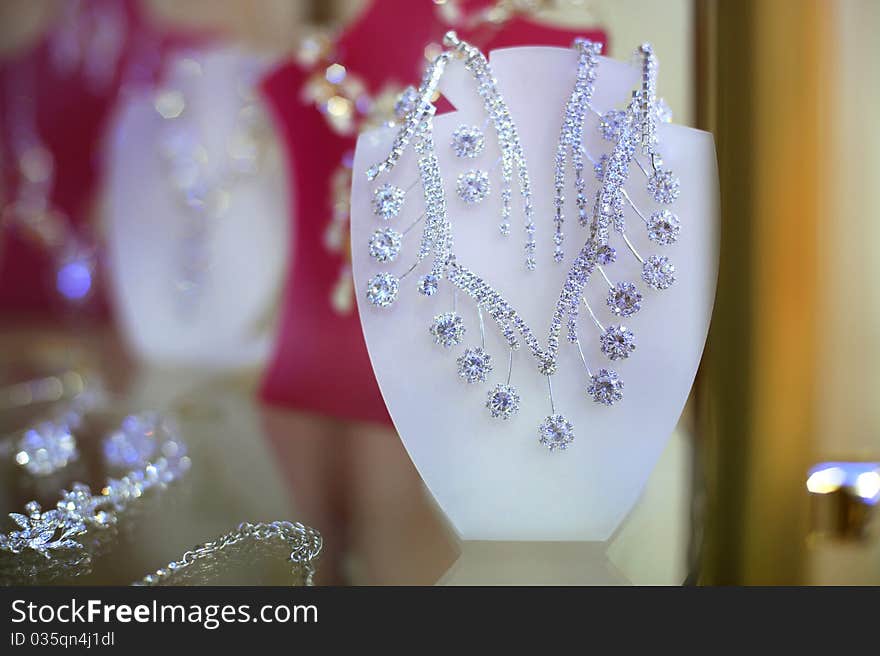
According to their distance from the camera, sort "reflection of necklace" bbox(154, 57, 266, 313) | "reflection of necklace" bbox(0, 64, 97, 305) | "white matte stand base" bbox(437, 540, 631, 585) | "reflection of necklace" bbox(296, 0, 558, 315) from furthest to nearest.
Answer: "reflection of necklace" bbox(0, 64, 97, 305), "reflection of necklace" bbox(154, 57, 266, 313), "reflection of necklace" bbox(296, 0, 558, 315), "white matte stand base" bbox(437, 540, 631, 585)

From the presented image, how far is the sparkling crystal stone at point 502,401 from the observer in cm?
46

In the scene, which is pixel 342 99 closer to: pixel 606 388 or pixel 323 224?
pixel 323 224

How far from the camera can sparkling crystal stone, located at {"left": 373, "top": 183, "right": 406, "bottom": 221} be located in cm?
46

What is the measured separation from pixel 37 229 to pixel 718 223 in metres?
1.11

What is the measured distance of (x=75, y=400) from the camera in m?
0.85

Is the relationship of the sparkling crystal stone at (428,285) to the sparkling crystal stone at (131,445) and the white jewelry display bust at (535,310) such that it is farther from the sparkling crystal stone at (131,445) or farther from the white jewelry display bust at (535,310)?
the sparkling crystal stone at (131,445)

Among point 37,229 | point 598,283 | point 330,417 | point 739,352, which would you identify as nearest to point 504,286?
point 598,283

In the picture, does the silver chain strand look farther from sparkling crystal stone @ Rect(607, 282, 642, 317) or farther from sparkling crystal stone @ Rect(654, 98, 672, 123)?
sparkling crystal stone @ Rect(654, 98, 672, 123)

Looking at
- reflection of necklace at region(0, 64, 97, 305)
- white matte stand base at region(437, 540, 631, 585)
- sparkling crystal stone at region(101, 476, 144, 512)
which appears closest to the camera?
white matte stand base at region(437, 540, 631, 585)

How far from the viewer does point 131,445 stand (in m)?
0.67

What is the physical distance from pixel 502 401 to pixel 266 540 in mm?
181

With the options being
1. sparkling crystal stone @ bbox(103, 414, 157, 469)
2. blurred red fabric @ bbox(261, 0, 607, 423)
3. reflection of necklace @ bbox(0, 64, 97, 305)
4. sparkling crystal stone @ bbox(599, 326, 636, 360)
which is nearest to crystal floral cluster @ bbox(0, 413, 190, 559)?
sparkling crystal stone @ bbox(103, 414, 157, 469)

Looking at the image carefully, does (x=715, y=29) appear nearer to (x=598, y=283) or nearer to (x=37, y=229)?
(x=598, y=283)

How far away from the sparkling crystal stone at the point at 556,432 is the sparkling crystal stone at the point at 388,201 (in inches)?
6.1
